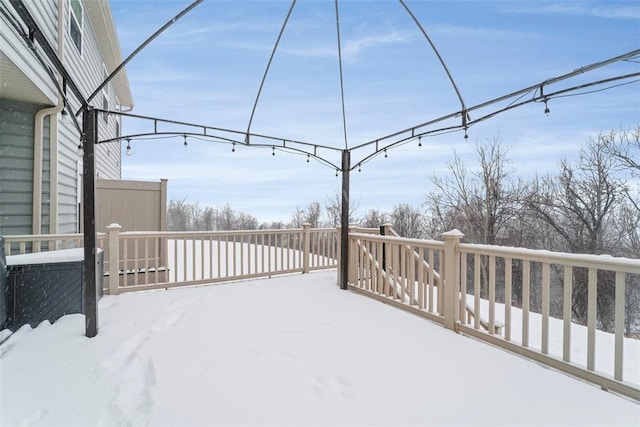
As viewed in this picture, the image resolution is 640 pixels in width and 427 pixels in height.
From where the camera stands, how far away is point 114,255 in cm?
407

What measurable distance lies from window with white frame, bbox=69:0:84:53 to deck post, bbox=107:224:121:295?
3.23 m

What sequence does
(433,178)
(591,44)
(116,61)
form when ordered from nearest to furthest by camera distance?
1. (591,44)
2. (116,61)
3. (433,178)

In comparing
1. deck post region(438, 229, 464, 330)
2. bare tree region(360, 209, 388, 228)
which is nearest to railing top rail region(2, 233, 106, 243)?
deck post region(438, 229, 464, 330)

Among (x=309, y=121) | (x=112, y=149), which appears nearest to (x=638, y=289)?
(x=309, y=121)

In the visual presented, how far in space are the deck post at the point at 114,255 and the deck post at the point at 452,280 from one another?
394 cm

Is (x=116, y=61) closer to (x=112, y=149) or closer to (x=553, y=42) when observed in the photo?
(x=112, y=149)

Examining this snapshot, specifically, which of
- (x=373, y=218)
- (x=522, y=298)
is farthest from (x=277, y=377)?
(x=373, y=218)

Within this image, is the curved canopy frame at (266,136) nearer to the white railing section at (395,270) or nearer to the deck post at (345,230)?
the deck post at (345,230)

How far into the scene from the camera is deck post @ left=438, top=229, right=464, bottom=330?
3.08 metres

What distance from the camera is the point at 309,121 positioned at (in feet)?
36.7

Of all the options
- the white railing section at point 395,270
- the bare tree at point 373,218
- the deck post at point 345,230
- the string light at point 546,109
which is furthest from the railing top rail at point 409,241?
the bare tree at point 373,218

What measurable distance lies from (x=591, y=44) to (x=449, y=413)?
6.43 m

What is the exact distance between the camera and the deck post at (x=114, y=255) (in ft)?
13.4

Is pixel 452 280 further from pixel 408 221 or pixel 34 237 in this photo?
pixel 408 221
